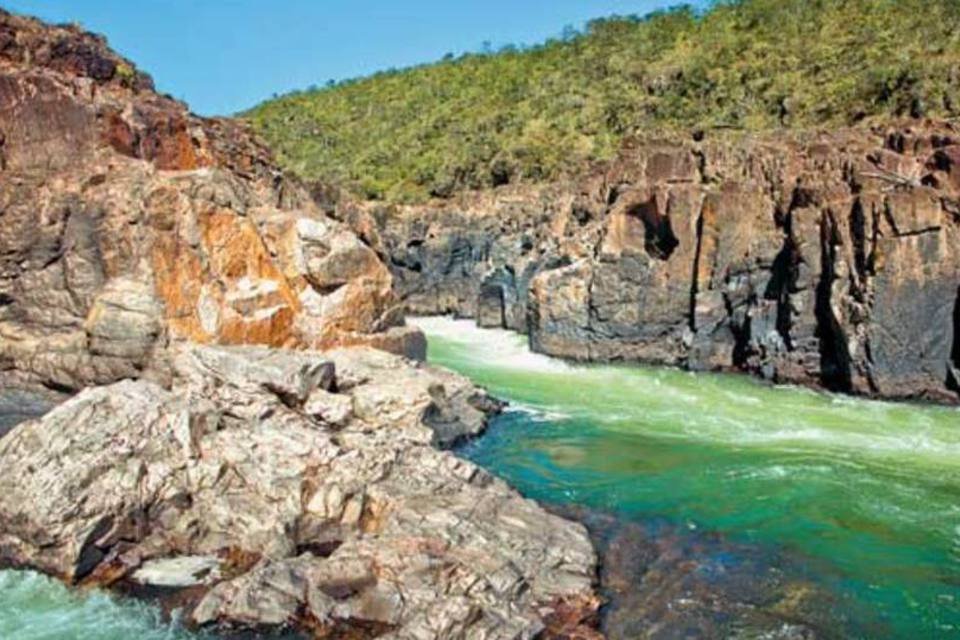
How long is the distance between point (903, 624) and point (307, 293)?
14.4 m

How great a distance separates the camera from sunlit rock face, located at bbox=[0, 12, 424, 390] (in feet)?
65.3

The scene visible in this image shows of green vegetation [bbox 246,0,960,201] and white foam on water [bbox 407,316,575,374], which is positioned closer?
white foam on water [bbox 407,316,575,374]

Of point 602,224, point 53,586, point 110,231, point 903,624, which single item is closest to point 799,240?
point 602,224

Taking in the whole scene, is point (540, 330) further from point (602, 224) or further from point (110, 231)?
point (110, 231)

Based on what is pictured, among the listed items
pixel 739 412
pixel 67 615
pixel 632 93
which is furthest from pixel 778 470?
pixel 632 93

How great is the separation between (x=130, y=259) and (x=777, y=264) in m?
19.6

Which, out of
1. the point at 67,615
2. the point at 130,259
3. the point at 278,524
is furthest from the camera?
the point at 130,259

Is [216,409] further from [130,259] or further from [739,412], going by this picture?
[739,412]

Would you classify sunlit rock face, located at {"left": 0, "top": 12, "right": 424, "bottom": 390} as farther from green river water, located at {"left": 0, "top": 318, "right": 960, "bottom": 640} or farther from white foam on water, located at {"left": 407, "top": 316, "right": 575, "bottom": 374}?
white foam on water, located at {"left": 407, "top": 316, "right": 575, "bottom": 374}

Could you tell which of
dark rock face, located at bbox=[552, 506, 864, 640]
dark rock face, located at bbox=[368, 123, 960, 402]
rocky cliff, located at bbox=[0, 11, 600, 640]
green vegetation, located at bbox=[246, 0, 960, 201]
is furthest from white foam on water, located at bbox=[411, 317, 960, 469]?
green vegetation, located at bbox=[246, 0, 960, 201]

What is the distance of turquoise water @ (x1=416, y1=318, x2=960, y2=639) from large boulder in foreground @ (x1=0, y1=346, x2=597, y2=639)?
11.0 ft

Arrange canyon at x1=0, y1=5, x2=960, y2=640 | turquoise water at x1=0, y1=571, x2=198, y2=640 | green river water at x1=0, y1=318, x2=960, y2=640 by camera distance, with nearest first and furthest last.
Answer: turquoise water at x1=0, y1=571, x2=198, y2=640, green river water at x1=0, y1=318, x2=960, y2=640, canyon at x1=0, y1=5, x2=960, y2=640

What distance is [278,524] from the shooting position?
519 inches

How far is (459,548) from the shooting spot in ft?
40.4
